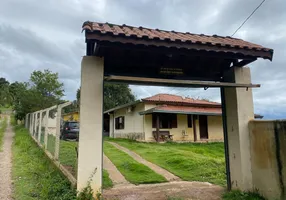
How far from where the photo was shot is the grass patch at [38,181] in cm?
480

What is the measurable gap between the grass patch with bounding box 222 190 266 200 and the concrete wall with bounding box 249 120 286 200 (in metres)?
0.13

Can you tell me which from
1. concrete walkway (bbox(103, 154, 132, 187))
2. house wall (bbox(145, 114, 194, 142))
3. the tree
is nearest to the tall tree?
the tree

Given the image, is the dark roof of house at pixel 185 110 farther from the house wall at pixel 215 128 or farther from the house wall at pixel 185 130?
the house wall at pixel 215 128

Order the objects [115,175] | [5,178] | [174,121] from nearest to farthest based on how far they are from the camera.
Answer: [5,178] < [115,175] < [174,121]

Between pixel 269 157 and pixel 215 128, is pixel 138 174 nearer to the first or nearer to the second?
pixel 269 157

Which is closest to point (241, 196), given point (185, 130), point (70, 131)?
point (70, 131)

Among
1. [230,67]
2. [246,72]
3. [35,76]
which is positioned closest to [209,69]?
[230,67]

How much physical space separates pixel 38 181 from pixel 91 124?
2.78 meters

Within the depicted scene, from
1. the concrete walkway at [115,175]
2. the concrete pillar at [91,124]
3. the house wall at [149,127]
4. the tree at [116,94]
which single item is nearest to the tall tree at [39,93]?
the tree at [116,94]

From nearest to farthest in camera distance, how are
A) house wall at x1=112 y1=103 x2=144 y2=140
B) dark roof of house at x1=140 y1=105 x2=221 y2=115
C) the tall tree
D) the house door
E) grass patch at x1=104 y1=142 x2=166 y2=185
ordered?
1. grass patch at x1=104 y1=142 x2=166 y2=185
2. dark roof of house at x1=140 y1=105 x2=221 y2=115
3. house wall at x1=112 y1=103 x2=144 y2=140
4. the house door
5. the tall tree

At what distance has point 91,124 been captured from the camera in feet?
14.6

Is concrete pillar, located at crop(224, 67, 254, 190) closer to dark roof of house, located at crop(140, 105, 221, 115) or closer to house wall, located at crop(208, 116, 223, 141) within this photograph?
dark roof of house, located at crop(140, 105, 221, 115)

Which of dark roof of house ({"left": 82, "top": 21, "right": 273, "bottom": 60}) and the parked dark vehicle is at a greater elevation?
dark roof of house ({"left": 82, "top": 21, "right": 273, "bottom": 60})

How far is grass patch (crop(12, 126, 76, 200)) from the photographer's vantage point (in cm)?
480
